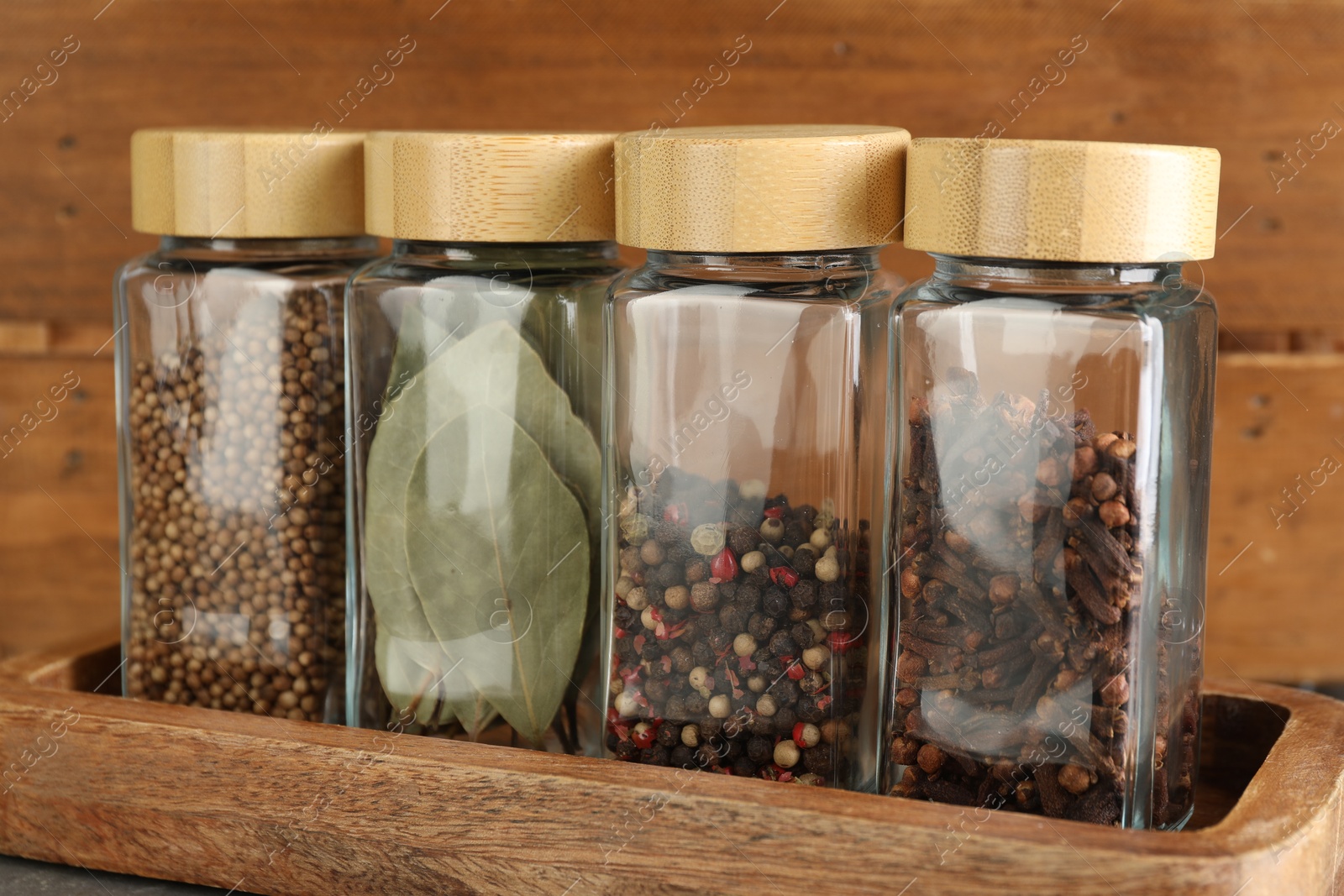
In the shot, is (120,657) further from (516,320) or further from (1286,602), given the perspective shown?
(1286,602)

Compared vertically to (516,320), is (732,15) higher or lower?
higher

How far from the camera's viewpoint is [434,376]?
562mm

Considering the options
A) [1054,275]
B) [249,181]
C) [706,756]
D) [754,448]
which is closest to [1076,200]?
[1054,275]

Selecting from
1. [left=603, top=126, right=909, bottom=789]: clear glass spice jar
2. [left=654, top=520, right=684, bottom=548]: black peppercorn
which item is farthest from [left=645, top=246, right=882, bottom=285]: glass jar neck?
[left=654, top=520, right=684, bottom=548]: black peppercorn

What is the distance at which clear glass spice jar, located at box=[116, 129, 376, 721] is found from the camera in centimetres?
60

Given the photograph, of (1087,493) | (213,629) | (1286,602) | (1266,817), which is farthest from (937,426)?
(1286,602)

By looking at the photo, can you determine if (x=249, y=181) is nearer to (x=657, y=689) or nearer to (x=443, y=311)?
(x=443, y=311)

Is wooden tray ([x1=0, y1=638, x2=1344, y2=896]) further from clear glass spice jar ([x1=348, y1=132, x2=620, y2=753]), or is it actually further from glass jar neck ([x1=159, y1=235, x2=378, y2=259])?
glass jar neck ([x1=159, y1=235, x2=378, y2=259])

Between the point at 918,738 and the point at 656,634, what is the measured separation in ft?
0.37

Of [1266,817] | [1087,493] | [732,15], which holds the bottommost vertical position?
[1266,817]

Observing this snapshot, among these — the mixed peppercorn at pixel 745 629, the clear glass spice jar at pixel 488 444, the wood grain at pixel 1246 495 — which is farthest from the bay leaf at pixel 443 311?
the wood grain at pixel 1246 495

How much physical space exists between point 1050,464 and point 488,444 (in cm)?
25

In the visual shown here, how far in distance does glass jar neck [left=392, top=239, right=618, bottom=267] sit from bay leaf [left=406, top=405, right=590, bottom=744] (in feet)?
0.23

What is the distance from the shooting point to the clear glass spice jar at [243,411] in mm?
600
